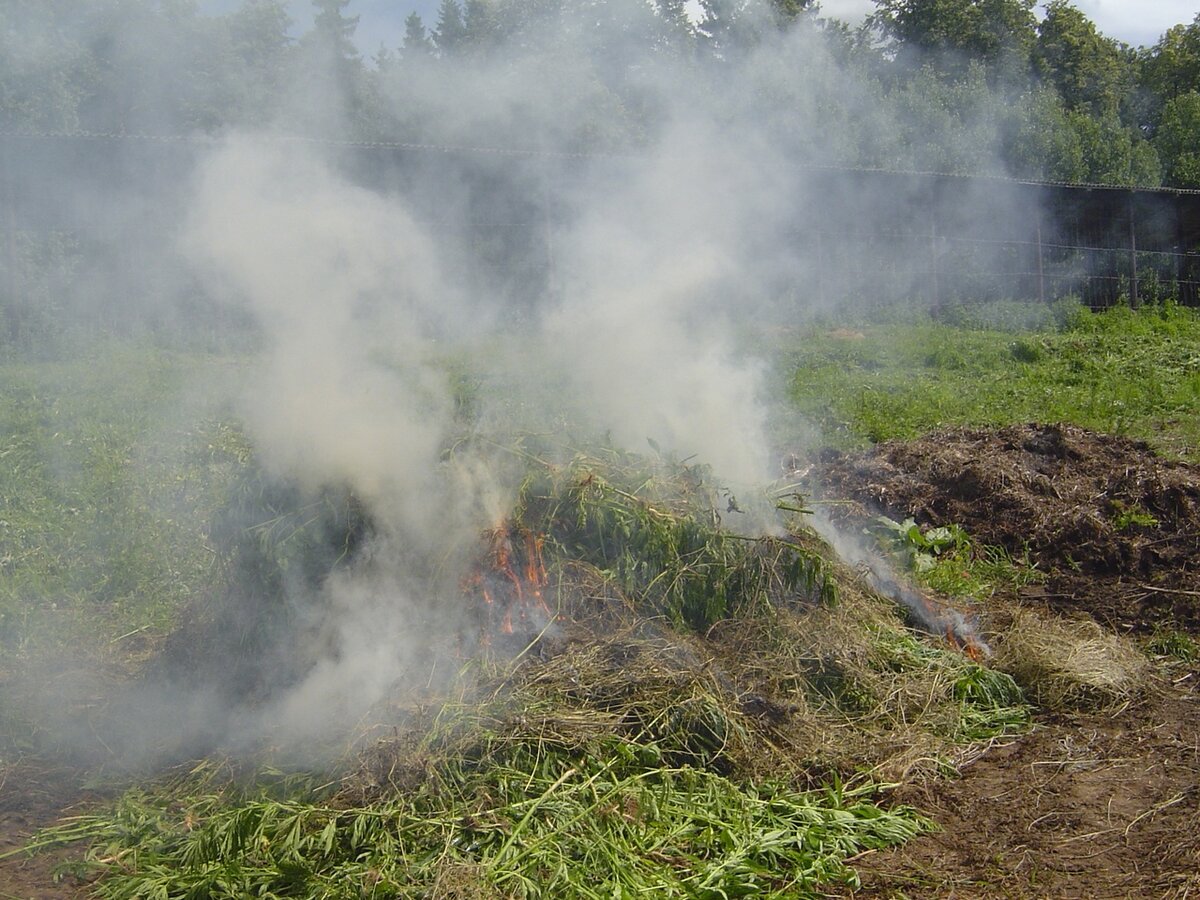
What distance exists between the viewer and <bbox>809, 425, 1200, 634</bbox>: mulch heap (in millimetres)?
5676

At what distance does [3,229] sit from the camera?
9375 millimetres

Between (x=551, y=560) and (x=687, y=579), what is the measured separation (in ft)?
2.00

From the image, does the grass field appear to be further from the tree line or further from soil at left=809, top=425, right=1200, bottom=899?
the tree line

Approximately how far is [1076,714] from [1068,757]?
42cm

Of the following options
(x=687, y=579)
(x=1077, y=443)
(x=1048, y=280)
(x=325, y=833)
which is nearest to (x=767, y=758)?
(x=687, y=579)

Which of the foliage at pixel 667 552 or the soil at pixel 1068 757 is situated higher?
the foliage at pixel 667 552

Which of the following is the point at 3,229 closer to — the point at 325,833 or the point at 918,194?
the point at 325,833

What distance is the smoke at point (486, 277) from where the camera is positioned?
4445 mm

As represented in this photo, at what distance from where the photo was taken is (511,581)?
437cm

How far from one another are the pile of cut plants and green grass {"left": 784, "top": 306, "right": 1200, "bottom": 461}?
456 cm

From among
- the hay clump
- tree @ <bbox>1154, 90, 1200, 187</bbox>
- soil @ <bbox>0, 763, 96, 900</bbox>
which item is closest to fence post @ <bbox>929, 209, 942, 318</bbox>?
tree @ <bbox>1154, 90, 1200, 187</bbox>

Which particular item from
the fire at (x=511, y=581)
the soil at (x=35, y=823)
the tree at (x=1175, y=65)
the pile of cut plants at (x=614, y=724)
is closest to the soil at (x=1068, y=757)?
the soil at (x=35, y=823)

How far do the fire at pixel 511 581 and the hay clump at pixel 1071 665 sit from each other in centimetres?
220

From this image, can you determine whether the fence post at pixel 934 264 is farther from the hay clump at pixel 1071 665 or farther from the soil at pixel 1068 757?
the hay clump at pixel 1071 665
